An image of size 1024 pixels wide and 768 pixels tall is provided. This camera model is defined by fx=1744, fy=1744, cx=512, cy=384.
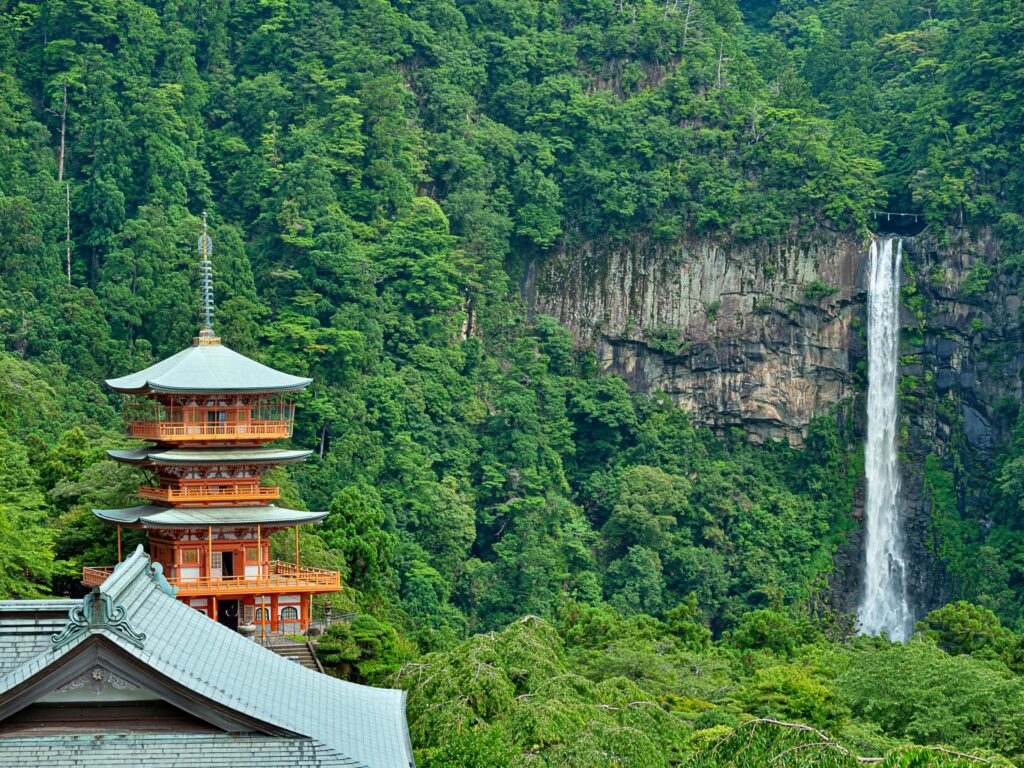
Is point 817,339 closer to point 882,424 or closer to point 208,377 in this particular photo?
point 882,424

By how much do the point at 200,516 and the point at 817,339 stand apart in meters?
34.8

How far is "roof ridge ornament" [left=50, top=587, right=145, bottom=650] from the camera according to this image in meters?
12.5

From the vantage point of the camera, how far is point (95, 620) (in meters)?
12.6

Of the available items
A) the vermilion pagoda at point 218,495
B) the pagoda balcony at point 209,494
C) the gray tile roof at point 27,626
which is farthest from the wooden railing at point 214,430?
the gray tile roof at point 27,626

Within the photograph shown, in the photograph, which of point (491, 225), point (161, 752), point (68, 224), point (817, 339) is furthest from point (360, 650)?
point (817, 339)

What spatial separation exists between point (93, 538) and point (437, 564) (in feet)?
67.4

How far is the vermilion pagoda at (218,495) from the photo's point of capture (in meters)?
31.5

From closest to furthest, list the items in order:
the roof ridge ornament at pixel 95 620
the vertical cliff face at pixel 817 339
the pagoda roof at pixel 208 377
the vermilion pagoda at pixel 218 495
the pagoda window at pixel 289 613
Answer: the roof ridge ornament at pixel 95 620 < the vermilion pagoda at pixel 218 495 < the pagoda roof at pixel 208 377 < the pagoda window at pixel 289 613 < the vertical cliff face at pixel 817 339

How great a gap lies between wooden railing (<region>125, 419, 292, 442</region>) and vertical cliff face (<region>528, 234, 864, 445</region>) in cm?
3159

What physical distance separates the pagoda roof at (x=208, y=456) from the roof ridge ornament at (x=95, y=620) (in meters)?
19.0

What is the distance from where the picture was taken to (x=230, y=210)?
195ft

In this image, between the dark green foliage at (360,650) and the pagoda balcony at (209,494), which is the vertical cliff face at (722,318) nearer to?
the pagoda balcony at (209,494)

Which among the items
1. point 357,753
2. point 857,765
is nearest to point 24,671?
point 357,753

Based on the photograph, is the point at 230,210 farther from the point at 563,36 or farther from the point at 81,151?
the point at 563,36
